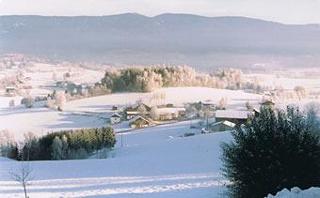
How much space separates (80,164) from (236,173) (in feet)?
41.3

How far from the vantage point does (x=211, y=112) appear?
46625 mm

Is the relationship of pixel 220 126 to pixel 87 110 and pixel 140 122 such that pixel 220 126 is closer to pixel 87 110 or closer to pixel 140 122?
pixel 140 122

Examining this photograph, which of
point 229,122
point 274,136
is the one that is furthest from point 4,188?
A: point 229,122

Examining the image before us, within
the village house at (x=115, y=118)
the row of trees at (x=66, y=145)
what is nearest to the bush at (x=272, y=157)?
the row of trees at (x=66, y=145)

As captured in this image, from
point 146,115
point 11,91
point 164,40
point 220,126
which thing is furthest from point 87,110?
point 164,40

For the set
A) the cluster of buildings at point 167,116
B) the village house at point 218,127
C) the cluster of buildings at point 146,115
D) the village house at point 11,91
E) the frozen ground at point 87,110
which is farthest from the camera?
the village house at point 11,91

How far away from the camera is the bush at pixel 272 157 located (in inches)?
477

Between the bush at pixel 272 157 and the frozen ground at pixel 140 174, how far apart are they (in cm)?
156

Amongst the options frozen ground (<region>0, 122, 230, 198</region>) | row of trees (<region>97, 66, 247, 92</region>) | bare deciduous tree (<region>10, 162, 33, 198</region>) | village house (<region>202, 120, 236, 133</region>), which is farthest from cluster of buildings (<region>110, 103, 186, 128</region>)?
bare deciduous tree (<region>10, 162, 33, 198</region>)

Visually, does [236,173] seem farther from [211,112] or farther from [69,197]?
[211,112]

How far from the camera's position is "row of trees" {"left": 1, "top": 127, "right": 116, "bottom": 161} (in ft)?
104

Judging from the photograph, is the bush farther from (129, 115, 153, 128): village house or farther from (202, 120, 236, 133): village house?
(129, 115, 153, 128): village house

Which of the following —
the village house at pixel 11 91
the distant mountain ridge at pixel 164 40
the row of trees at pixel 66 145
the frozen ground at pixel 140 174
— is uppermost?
the distant mountain ridge at pixel 164 40

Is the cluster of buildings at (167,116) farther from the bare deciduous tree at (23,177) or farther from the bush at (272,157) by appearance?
the bush at (272,157)
